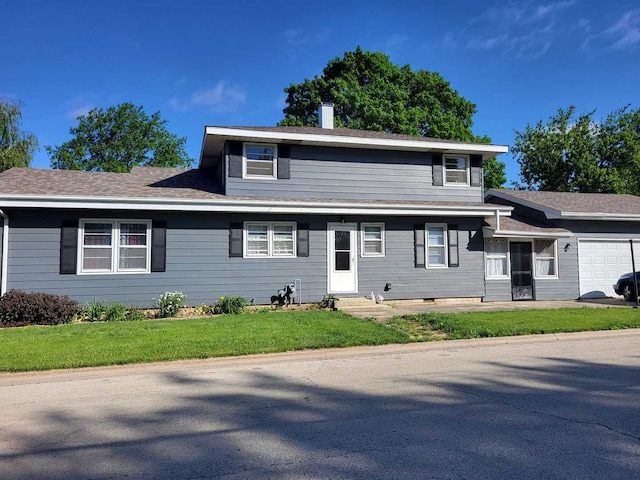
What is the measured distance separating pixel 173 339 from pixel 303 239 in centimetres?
626

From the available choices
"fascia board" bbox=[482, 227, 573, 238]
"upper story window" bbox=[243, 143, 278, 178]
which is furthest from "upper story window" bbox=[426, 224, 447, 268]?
"upper story window" bbox=[243, 143, 278, 178]

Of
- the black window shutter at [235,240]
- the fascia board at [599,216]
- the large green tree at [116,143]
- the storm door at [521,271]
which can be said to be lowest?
the storm door at [521,271]

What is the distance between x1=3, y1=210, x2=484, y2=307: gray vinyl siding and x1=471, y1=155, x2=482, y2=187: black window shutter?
145 centimetres

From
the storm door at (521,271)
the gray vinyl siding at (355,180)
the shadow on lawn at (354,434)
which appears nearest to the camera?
the shadow on lawn at (354,434)

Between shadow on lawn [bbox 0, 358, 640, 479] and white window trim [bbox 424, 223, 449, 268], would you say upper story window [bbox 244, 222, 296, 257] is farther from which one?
shadow on lawn [bbox 0, 358, 640, 479]

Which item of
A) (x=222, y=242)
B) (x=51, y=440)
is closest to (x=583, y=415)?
(x=51, y=440)

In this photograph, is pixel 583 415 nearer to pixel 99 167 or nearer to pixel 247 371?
pixel 247 371

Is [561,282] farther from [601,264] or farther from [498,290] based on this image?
[498,290]

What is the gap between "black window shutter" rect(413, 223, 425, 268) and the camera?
15.3 meters

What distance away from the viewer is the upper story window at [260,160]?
1438cm

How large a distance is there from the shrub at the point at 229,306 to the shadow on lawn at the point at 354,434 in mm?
6768

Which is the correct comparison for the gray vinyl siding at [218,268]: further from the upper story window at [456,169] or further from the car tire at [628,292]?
the car tire at [628,292]

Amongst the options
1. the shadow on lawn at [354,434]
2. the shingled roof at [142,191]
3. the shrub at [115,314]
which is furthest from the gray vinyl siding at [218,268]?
the shadow on lawn at [354,434]

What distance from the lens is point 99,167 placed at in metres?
36.3
